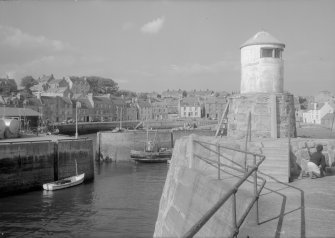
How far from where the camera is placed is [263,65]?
1524 centimetres

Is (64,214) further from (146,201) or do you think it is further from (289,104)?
(289,104)

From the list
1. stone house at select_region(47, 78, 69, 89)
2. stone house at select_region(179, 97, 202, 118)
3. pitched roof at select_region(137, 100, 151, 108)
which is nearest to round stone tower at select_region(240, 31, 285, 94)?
stone house at select_region(179, 97, 202, 118)

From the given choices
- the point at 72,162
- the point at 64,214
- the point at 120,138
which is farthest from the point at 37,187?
the point at 120,138

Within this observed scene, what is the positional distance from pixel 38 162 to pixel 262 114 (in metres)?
19.1

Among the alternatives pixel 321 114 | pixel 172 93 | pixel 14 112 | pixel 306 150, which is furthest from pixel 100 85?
A: pixel 306 150

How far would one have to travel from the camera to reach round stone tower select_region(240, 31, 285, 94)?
15180mm

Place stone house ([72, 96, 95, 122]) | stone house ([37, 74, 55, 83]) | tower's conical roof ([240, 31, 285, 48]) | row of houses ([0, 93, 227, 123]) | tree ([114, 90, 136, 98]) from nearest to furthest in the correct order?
tower's conical roof ([240, 31, 285, 48]) → row of houses ([0, 93, 227, 123]) → stone house ([72, 96, 95, 122]) → stone house ([37, 74, 55, 83]) → tree ([114, 90, 136, 98])

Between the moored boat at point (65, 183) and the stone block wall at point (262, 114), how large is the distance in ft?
51.9

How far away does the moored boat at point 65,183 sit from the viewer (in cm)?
2496

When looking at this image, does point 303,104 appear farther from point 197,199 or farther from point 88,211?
point 197,199

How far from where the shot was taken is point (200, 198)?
7328mm

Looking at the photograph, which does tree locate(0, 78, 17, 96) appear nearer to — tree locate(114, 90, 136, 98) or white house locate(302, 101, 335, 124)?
tree locate(114, 90, 136, 98)

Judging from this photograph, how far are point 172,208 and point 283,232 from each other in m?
4.11

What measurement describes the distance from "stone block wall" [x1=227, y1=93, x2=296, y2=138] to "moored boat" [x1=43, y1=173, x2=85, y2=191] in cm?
1582
